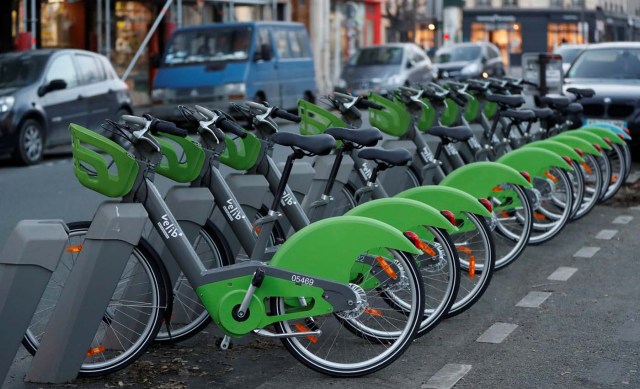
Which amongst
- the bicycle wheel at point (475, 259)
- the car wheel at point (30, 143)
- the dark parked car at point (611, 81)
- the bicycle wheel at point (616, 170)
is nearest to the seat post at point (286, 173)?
the bicycle wheel at point (475, 259)

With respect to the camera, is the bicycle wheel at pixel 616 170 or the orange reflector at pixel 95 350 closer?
the orange reflector at pixel 95 350

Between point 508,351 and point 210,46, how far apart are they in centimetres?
1844

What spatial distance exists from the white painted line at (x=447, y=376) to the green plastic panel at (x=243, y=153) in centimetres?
143

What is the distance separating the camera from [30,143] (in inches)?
670

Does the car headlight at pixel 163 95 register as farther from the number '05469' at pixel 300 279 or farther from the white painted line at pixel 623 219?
the number '05469' at pixel 300 279

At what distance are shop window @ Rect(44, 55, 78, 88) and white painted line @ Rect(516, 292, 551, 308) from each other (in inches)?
443

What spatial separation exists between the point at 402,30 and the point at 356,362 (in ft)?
161

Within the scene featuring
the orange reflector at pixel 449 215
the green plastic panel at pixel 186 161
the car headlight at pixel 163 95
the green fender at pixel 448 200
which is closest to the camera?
the green plastic panel at pixel 186 161

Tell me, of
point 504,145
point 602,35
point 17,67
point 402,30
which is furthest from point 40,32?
point 602,35

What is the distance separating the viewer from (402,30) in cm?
5409

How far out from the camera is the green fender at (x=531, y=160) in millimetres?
8836

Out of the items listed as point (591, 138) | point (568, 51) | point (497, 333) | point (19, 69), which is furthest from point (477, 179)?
point (568, 51)

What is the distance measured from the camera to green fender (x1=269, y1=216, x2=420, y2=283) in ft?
18.3

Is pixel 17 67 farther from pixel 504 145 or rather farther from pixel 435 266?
pixel 435 266
